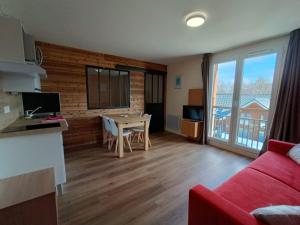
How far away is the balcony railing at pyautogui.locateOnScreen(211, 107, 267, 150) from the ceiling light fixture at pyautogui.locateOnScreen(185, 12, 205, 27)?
2.39 m

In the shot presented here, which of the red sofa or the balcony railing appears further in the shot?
the balcony railing

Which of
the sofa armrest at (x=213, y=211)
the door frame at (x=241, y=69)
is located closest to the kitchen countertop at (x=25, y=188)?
the sofa armrest at (x=213, y=211)

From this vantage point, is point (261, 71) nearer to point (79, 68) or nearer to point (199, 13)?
point (199, 13)

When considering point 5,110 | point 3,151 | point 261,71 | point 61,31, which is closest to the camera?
point 3,151

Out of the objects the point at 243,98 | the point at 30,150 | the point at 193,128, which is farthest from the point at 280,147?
Answer: the point at 30,150

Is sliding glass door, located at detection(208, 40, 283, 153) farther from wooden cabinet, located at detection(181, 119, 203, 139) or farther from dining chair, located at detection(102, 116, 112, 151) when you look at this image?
dining chair, located at detection(102, 116, 112, 151)

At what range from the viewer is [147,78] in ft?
16.9

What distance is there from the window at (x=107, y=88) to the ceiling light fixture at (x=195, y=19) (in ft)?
8.84

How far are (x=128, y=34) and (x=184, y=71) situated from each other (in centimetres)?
258

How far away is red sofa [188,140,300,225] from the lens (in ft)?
3.12

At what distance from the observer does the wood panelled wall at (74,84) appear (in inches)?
136

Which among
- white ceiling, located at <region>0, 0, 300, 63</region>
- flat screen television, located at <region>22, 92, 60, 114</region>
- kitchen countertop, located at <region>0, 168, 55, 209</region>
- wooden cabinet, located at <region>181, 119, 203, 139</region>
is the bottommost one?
wooden cabinet, located at <region>181, 119, 203, 139</region>

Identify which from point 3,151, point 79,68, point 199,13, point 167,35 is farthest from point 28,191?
point 79,68

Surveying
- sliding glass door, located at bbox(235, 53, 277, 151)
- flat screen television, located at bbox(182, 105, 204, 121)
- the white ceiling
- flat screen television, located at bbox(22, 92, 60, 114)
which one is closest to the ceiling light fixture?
the white ceiling
